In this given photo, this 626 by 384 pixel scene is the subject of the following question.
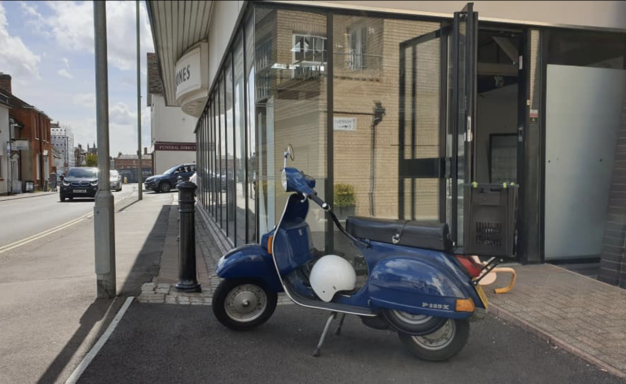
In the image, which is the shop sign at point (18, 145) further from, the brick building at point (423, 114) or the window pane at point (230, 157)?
the brick building at point (423, 114)

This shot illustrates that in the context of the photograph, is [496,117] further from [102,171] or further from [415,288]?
[102,171]

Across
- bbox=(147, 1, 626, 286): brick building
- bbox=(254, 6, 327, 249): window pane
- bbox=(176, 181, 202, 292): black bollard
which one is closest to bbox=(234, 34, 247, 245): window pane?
bbox=(147, 1, 626, 286): brick building

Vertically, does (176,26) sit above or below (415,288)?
above

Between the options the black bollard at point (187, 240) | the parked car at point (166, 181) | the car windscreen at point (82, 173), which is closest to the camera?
the black bollard at point (187, 240)

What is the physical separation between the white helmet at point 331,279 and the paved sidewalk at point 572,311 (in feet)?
5.88

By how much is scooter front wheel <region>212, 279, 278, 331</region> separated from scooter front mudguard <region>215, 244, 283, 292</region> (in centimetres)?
11

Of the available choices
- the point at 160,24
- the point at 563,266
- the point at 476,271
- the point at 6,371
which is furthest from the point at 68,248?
the point at 563,266

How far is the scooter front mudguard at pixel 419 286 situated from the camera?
3291 millimetres

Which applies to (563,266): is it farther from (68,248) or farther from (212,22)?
(68,248)

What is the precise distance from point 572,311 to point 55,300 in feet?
17.8

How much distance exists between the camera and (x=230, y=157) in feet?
28.7

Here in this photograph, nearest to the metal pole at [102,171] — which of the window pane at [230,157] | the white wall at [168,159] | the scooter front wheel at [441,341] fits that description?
the window pane at [230,157]

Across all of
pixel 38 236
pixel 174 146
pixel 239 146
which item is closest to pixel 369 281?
pixel 239 146

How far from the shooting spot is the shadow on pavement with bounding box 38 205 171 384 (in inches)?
138
